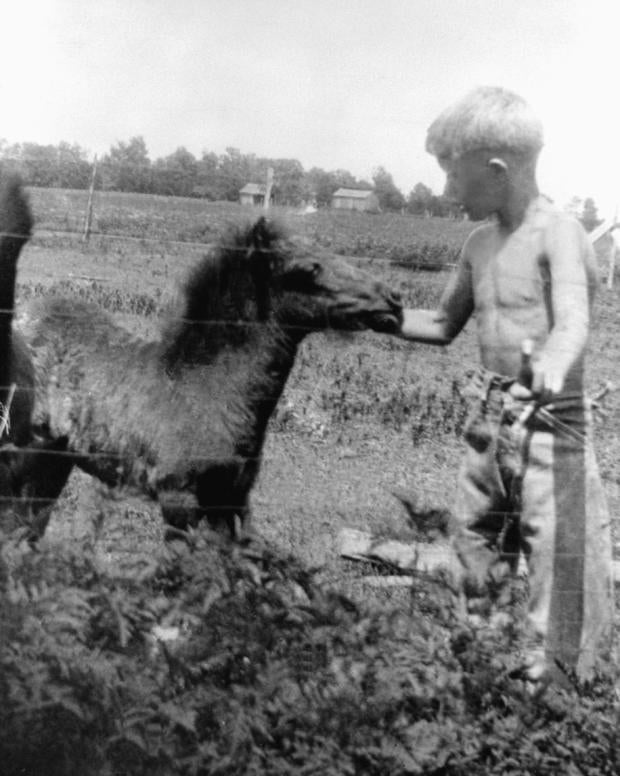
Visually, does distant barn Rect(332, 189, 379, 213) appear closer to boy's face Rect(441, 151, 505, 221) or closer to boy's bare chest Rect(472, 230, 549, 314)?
boy's face Rect(441, 151, 505, 221)

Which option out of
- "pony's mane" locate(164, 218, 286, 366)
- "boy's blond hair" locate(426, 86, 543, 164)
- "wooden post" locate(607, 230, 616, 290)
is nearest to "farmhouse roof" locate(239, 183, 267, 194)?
"pony's mane" locate(164, 218, 286, 366)

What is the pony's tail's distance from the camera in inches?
137

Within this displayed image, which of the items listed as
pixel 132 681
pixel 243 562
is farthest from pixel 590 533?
pixel 132 681

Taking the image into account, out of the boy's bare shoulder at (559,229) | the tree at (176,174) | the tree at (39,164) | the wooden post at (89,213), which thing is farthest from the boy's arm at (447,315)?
the tree at (39,164)

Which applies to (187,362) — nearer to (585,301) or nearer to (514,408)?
(514,408)

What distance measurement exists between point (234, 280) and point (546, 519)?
1.40 m

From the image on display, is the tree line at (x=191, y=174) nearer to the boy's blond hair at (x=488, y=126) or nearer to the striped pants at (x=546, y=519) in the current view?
the boy's blond hair at (x=488, y=126)

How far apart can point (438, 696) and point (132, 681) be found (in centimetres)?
88

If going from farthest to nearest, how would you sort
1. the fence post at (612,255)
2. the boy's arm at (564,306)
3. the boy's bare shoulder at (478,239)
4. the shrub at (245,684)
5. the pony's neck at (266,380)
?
the pony's neck at (266,380), the fence post at (612,255), the boy's bare shoulder at (478,239), the boy's arm at (564,306), the shrub at (245,684)

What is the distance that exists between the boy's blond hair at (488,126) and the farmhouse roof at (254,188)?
0.61 m

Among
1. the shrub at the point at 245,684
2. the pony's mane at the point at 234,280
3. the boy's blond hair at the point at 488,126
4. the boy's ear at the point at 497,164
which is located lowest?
the shrub at the point at 245,684

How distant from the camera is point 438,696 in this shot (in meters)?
2.97

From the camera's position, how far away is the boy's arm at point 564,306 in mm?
3148

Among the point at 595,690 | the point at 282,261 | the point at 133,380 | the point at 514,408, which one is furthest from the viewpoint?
the point at 133,380
